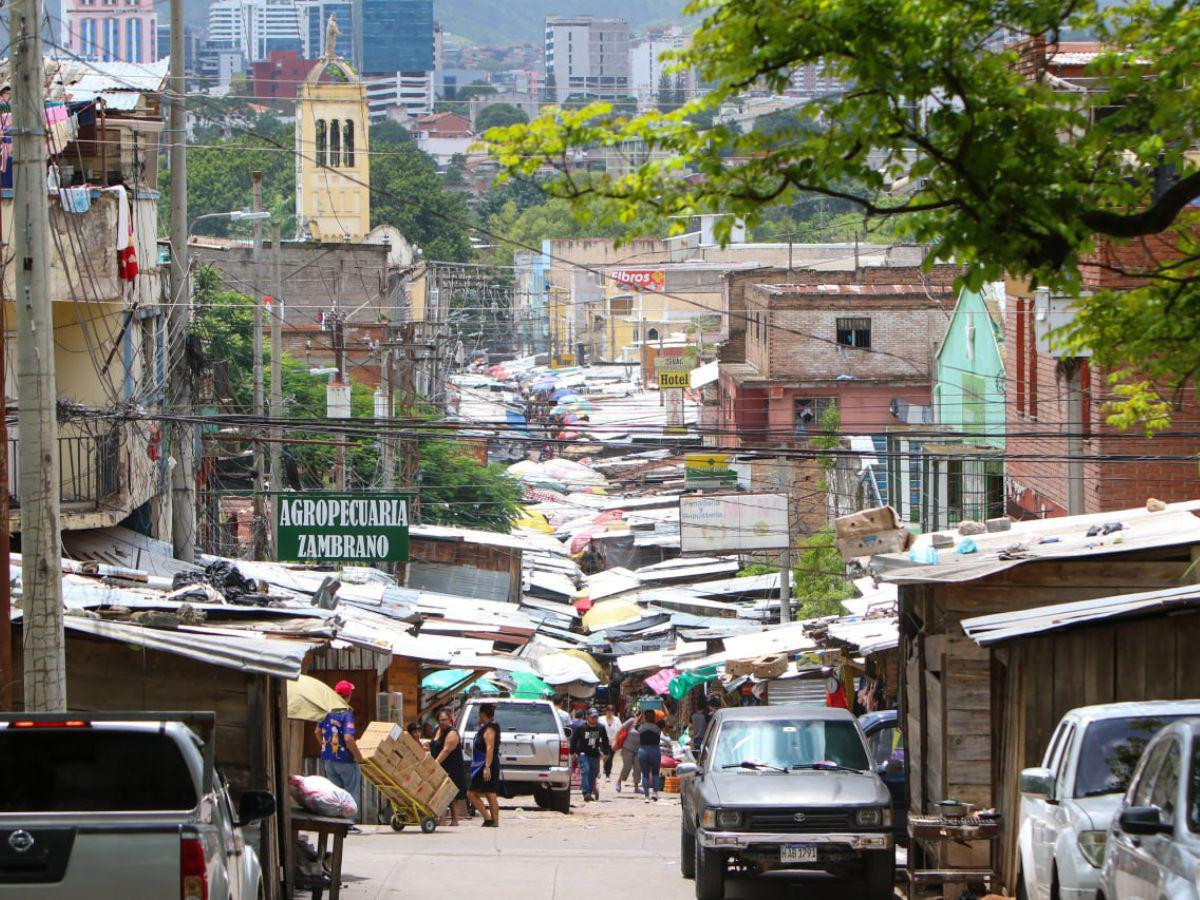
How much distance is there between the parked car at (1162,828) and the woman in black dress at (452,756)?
1311 cm

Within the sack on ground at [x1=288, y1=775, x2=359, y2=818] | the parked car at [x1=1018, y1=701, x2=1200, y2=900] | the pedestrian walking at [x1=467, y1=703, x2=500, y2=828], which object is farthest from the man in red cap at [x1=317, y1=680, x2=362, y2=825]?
the parked car at [x1=1018, y1=701, x2=1200, y2=900]

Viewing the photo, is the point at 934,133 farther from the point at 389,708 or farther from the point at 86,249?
the point at 389,708

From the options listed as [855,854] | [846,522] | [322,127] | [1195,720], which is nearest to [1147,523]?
[846,522]

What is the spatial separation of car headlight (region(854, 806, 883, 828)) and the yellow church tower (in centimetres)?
9454

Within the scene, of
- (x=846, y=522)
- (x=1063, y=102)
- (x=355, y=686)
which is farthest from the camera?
(x=355, y=686)

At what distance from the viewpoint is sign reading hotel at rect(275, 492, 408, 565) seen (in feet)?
87.4

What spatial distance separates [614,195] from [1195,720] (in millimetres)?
3836

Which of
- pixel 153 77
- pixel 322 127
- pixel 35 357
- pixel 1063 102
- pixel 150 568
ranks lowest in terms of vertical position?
pixel 150 568

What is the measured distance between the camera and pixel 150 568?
23.8m

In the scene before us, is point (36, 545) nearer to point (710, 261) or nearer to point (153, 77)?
point (153, 77)

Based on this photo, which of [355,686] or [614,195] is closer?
[614,195]

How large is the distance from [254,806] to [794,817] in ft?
19.6

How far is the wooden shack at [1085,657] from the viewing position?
40.3ft

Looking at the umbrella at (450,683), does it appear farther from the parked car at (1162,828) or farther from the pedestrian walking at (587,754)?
the parked car at (1162,828)
